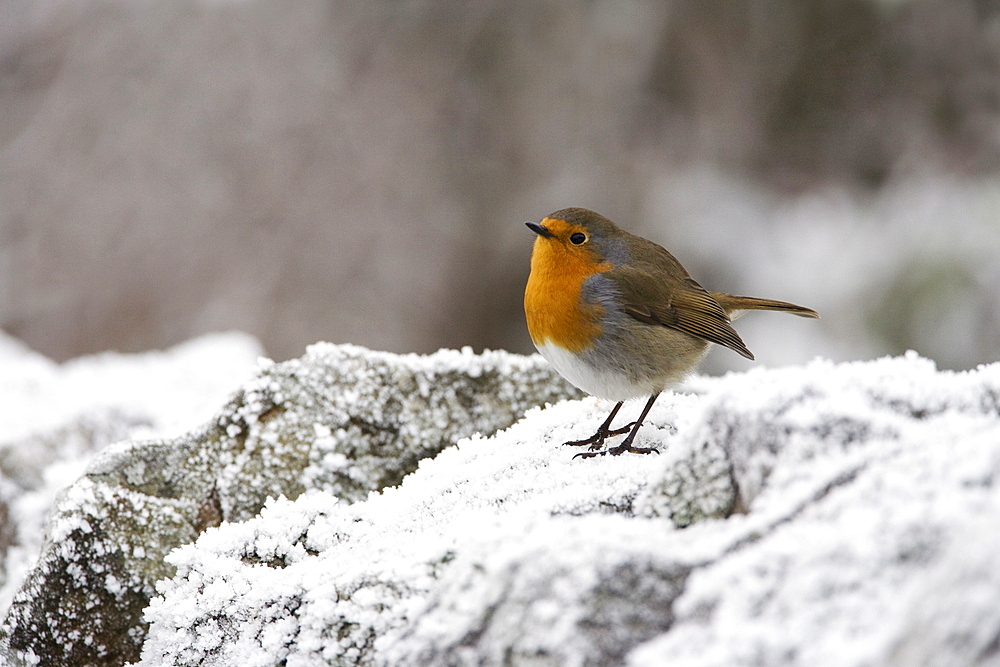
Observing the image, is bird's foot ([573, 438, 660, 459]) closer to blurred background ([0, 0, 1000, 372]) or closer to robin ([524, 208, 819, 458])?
robin ([524, 208, 819, 458])

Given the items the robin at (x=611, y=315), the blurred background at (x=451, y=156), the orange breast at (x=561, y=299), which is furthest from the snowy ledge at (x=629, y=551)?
the blurred background at (x=451, y=156)

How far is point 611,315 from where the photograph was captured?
303 centimetres

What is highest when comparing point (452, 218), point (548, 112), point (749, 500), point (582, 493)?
point (548, 112)

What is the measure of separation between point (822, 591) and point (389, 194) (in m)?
7.39

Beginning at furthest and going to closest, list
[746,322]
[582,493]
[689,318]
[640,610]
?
[746,322] → [689,318] → [582,493] → [640,610]

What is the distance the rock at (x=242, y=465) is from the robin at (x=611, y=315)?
45 cm

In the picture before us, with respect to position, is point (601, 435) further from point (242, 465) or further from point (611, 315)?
point (242, 465)

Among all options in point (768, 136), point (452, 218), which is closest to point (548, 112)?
point (452, 218)

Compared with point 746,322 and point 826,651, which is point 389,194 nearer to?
point 746,322

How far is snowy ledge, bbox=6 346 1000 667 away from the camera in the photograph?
4.29ft

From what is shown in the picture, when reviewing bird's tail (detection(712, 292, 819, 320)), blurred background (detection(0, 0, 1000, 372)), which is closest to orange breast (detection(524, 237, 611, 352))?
bird's tail (detection(712, 292, 819, 320))

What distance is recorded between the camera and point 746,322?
7852 millimetres

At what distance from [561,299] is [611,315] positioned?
191mm

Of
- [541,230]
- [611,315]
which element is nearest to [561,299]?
[611,315]
